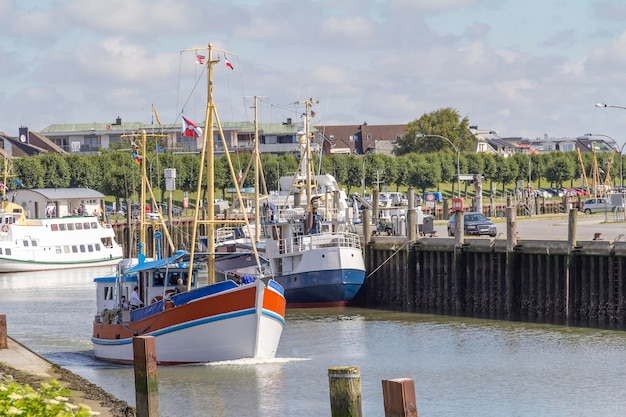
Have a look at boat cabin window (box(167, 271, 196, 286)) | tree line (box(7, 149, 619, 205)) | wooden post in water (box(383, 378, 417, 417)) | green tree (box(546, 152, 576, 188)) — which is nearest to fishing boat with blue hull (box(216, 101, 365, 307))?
boat cabin window (box(167, 271, 196, 286))

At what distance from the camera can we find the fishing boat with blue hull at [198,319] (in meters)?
33.9

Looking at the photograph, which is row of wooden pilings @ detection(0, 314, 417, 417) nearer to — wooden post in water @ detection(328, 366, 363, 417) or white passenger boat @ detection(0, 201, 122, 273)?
wooden post in water @ detection(328, 366, 363, 417)

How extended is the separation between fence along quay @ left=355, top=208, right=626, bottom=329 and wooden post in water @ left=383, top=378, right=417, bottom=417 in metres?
24.6

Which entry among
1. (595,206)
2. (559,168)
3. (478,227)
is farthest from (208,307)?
(559,168)

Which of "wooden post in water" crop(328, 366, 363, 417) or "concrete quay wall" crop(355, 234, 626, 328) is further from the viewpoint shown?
"concrete quay wall" crop(355, 234, 626, 328)

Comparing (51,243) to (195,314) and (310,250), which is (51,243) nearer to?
(310,250)

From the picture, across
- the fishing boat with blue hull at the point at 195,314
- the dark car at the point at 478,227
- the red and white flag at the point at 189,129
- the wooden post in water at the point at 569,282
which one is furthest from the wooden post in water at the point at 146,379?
the dark car at the point at 478,227

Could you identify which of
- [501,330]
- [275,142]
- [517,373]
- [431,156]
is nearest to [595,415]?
[517,373]

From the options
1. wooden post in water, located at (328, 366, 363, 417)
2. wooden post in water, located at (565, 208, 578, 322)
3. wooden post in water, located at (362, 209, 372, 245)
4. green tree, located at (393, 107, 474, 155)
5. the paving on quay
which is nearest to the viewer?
wooden post in water, located at (328, 366, 363, 417)

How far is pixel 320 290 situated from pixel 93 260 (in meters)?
39.1

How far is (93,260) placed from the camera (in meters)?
87.1

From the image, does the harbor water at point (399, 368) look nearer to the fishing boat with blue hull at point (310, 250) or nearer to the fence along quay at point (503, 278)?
the fence along quay at point (503, 278)

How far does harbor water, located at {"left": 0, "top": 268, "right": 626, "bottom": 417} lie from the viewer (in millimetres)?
30219

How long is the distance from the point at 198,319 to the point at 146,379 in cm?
852
